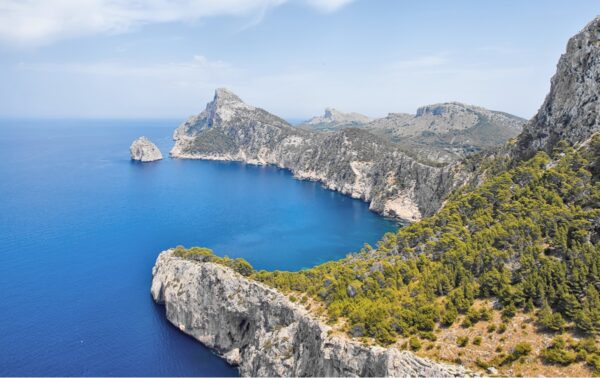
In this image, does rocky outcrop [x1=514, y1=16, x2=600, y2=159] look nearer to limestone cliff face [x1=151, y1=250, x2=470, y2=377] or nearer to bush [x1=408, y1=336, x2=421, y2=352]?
bush [x1=408, y1=336, x2=421, y2=352]

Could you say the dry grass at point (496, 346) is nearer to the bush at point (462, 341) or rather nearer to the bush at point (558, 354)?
the bush at point (462, 341)

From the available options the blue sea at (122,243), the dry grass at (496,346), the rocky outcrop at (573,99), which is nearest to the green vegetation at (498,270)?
the dry grass at (496,346)

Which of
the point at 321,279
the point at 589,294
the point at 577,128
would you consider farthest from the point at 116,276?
the point at 577,128

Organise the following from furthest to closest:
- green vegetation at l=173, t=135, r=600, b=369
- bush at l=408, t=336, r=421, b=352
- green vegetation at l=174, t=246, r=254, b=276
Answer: green vegetation at l=174, t=246, r=254, b=276 → bush at l=408, t=336, r=421, b=352 → green vegetation at l=173, t=135, r=600, b=369

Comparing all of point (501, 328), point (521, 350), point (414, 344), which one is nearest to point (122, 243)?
point (414, 344)

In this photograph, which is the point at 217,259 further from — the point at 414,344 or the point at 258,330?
the point at 414,344

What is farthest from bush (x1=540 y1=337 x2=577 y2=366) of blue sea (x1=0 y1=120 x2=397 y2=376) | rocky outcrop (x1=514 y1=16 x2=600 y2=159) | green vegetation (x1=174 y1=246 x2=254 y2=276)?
green vegetation (x1=174 y1=246 x2=254 y2=276)
